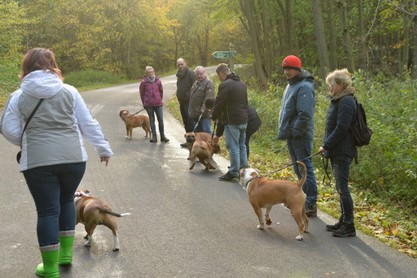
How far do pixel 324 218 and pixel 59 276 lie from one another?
3741 mm

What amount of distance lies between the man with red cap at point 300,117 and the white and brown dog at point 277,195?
609 millimetres

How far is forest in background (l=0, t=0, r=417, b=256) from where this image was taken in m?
8.46

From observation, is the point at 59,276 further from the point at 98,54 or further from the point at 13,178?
the point at 98,54

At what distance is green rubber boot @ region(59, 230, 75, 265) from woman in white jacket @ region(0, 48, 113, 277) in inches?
13.2

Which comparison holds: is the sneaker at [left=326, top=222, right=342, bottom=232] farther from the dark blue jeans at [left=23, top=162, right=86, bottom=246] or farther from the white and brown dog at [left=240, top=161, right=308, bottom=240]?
the dark blue jeans at [left=23, top=162, right=86, bottom=246]

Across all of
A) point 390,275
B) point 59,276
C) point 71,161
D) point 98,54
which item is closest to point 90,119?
point 71,161

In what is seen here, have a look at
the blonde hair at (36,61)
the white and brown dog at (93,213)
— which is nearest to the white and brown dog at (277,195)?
the white and brown dog at (93,213)

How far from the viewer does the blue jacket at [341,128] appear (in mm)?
5668

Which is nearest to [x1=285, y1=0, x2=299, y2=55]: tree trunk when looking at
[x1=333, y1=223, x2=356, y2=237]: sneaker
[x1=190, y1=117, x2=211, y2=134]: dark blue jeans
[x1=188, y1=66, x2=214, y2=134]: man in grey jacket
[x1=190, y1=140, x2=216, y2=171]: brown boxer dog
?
[x1=188, y1=66, x2=214, y2=134]: man in grey jacket

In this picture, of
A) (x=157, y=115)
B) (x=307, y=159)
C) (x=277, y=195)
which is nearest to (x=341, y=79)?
(x=307, y=159)

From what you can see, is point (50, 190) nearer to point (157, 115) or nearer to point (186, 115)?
point (186, 115)

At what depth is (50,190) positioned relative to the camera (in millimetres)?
4145

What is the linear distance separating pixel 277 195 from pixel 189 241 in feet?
4.00

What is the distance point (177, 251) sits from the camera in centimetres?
534
